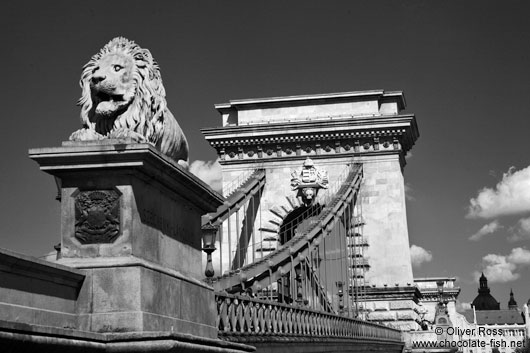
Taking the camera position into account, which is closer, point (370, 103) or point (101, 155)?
point (101, 155)

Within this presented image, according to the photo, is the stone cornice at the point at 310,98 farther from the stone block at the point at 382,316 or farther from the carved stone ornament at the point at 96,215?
the carved stone ornament at the point at 96,215

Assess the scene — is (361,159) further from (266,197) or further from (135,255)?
(135,255)

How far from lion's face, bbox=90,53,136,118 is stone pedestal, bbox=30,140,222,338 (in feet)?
1.55

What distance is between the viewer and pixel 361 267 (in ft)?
108

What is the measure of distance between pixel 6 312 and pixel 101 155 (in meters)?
1.64

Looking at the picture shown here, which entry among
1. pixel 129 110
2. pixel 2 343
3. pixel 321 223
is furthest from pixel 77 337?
pixel 321 223

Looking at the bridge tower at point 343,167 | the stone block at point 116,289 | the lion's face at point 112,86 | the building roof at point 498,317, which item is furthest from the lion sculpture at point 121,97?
the building roof at point 498,317

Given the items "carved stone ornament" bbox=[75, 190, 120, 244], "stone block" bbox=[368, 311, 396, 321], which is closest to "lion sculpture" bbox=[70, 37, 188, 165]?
"carved stone ornament" bbox=[75, 190, 120, 244]

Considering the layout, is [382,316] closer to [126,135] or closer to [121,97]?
[121,97]

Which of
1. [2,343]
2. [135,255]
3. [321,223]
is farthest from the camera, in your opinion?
[321,223]

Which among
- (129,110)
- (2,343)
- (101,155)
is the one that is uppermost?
(129,110)

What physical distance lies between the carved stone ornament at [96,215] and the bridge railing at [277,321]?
14.2ft

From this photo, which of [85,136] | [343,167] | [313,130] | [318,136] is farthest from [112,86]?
[343,167]

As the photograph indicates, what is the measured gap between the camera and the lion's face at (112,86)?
7.52m
